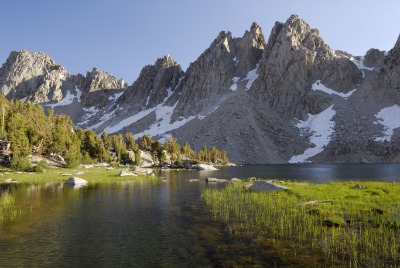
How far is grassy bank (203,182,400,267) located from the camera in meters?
20.9

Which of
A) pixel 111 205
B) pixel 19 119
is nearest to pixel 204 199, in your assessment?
pixel 111 205

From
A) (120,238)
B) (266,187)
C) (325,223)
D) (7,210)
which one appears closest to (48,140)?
(7,210)

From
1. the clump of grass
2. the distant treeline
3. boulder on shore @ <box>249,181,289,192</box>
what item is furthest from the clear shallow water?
the distant treeline

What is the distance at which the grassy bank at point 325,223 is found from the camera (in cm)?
2092

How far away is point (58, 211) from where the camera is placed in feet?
116

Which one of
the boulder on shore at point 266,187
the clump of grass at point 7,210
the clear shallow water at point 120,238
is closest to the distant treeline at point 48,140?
the clump of grass at point 7,210

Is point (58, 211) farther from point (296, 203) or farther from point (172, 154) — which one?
point (172, 154)

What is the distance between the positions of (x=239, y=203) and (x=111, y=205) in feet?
53.3

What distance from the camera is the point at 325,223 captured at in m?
28.1

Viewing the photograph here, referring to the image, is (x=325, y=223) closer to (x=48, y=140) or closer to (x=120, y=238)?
(x=120, y=238)

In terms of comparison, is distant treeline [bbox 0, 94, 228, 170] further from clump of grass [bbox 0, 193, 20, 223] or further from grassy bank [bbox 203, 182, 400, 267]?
grassy bank [bbox 203, 182, 400, 267]

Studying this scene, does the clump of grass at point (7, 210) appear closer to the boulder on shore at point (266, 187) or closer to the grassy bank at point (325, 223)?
the grassy bank at point (325, 223)

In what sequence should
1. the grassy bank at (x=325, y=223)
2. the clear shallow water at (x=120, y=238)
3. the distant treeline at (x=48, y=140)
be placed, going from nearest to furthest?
the clear shallow water at (x=120, y=238)
the grassy bank at (x=325, y=223)
the distant treeline at (x=48, y=140)

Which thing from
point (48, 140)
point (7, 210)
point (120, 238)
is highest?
point (48, 140)
